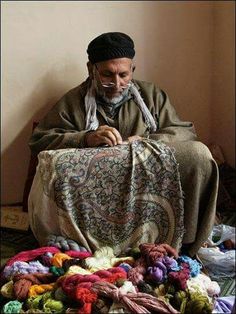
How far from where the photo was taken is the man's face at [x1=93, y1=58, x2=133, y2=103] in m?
1.39

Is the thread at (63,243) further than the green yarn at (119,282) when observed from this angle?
Yes

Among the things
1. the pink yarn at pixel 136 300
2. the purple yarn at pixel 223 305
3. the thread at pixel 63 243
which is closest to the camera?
the pink yarn at pixel 136 300

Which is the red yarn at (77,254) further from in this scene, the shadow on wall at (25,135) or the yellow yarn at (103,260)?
the shadow on wall at (25,135)

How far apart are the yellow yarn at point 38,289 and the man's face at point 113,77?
0.72 m

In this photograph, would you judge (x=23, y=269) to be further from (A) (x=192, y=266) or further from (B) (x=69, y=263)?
(A) (x=192, y=266)

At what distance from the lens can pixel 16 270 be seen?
3.55 feet

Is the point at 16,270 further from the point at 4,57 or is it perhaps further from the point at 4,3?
the point at 4,3

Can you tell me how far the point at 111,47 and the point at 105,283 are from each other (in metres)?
0.81

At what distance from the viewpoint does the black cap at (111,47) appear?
1.38m

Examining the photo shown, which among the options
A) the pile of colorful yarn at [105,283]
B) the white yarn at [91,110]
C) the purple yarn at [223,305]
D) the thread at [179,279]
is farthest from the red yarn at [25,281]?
the white yarn at [91,110]

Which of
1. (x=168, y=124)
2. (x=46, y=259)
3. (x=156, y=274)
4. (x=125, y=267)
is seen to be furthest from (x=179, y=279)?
(x=168, y=124)

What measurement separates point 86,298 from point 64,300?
73 mm

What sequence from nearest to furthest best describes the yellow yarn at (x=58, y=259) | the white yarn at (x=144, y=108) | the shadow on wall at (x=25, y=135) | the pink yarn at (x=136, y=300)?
the pink yarn at (x=136, y=300) → the yellow yarn at (x=58, y=259) → the white yarn at (x=144, y=108) → the shadow on wall at (x=25, y=135)

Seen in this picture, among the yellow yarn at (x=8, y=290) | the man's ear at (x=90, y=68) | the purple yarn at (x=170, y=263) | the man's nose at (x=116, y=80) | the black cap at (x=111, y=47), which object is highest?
the black cap at (x=111, y=47)
